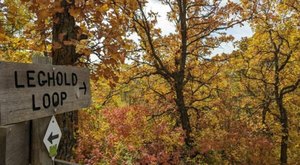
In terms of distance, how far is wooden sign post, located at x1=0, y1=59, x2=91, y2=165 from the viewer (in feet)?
4.98

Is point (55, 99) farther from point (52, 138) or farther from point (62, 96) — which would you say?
point (52, 138)

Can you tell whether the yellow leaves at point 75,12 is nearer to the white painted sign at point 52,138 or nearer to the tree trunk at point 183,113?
the white painted sign at point 52,138

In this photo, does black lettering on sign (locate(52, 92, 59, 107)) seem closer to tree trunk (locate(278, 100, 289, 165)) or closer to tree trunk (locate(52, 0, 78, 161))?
tree trunk (locate(52, 0, 78, 161))

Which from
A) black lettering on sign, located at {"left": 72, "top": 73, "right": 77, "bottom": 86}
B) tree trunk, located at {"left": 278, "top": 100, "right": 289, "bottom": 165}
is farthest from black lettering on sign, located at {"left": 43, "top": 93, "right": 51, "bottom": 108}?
tree trunk, located at {"left": 278, "top": 100, "right": 289, "bottom": 165}

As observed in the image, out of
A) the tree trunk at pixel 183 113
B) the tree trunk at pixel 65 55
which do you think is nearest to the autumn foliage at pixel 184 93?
the tree trunk at pixel 183 113

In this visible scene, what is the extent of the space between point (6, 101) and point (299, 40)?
1164 cm

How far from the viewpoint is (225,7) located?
931 cm

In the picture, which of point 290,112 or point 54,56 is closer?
point 54,56

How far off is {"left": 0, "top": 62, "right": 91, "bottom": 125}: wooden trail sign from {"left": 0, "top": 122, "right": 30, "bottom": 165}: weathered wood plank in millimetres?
77

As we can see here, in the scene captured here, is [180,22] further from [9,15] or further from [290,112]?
[290,112]

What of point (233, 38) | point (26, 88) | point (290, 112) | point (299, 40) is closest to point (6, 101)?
point (26, 88)

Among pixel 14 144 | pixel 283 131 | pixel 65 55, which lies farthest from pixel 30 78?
pixel 283 131

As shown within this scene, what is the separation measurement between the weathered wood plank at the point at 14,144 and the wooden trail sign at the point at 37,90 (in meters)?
0.08

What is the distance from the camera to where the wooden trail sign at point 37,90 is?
1.51 m
